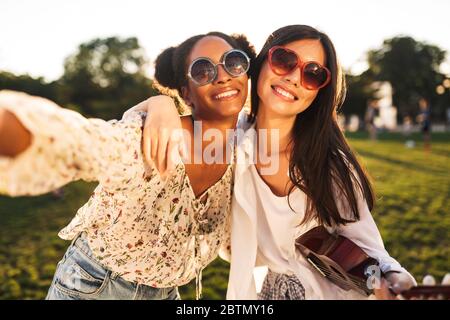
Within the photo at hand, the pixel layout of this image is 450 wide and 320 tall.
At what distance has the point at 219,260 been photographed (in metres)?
6.30

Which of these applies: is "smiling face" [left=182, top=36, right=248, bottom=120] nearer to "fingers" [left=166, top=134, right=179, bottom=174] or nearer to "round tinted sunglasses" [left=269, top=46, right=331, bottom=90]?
"round tinted sunglasses" [left=269, top=46, right=331, bottom=90]

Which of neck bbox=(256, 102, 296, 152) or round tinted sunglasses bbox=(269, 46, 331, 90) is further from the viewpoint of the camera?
neck bbox=(256, 102, 296, 152)

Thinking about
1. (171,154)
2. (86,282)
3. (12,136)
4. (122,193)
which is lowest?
(86,282)

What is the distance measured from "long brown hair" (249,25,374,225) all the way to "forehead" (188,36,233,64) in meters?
0.32

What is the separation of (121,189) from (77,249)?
80 cm

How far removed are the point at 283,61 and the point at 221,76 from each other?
1.28 feet

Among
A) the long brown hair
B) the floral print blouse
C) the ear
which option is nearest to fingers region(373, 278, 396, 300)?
the long brown hair

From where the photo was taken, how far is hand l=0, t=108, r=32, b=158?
50.7 inches

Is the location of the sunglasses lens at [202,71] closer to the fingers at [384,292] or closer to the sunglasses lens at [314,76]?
the sunglasses lens at [314,76]

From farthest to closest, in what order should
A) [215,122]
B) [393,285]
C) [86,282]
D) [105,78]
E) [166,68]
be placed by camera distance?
[105,78], [166,68], [215,122], [86,282], [393,285]

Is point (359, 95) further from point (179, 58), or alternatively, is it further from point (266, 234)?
point (266, 234)

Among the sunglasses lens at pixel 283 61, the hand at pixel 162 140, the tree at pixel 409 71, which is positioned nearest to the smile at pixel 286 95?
the sunglasses lens at pixel 283 61

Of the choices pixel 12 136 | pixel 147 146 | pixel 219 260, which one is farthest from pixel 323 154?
pixel 219 260

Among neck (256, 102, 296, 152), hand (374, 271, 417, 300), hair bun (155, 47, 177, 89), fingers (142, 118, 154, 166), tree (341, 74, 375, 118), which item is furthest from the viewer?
tree (341, 74, 375, 118)
